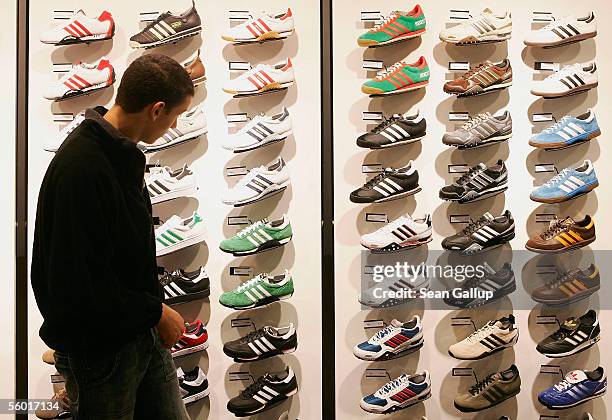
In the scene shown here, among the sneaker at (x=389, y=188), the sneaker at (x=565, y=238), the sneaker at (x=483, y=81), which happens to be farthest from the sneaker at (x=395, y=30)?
the sneaker at (x=565, y=238)

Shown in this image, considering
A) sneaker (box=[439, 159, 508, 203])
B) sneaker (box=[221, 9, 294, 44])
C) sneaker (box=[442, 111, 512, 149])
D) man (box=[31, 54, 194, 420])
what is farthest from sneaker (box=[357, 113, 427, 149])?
man (box=[31, 54, 194, 420])

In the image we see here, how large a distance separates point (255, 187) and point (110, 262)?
1.83m

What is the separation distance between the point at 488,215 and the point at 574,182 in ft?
1.61

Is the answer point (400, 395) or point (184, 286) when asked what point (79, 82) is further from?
point (400, 395)

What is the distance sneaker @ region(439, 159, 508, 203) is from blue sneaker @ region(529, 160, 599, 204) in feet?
0.63

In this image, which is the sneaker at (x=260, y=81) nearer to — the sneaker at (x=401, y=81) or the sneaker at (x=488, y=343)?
the sneaker at (x=401, y=81)

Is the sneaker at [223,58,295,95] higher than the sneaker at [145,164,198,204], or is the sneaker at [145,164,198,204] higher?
the sneaker at [223,58,295,95]

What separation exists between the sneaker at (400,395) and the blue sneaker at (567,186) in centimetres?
114

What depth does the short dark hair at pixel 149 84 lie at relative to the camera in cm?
237

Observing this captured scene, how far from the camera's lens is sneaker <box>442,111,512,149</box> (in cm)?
403

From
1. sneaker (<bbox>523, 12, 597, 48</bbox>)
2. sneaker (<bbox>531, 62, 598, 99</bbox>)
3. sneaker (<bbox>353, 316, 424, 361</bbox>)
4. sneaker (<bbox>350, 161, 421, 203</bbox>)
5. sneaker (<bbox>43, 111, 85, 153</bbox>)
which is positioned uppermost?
sneaker (<bbox>523, 12, 597, 48</bbox>)

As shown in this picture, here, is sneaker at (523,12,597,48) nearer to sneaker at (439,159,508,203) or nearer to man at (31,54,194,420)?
sneaker at (439,159,508,203)

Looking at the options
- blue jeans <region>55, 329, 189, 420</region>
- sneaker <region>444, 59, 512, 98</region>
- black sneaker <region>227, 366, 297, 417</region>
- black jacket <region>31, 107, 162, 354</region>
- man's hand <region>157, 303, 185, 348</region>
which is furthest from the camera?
sneaker <region>444, 59, 512, 98</region>

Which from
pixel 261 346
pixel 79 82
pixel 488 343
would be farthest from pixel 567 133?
pixel 79 82
